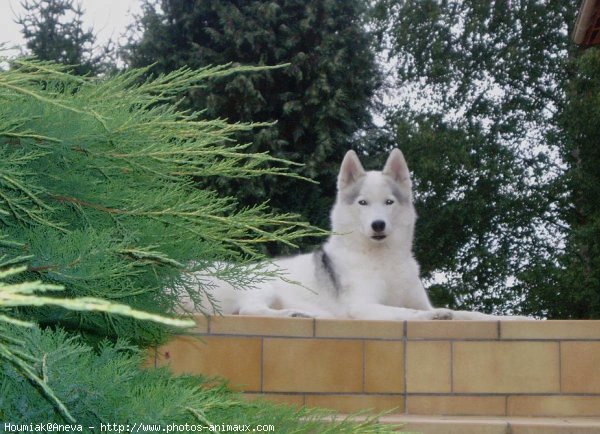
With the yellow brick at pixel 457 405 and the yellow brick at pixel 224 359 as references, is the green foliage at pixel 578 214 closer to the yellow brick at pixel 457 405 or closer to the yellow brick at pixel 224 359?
the yellow brick at pixel 457 405

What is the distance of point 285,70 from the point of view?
42.2ft

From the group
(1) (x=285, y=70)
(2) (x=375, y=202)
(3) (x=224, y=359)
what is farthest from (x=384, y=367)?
(1) (x=285, y=70)

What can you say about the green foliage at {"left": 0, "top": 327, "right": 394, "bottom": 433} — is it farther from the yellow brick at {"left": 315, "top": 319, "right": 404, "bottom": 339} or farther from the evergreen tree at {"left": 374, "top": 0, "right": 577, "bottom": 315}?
the evergreen tree at {"left": 374, "top": 0, "right": 577, "bottom": 315}

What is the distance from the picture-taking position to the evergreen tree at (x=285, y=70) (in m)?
13.0

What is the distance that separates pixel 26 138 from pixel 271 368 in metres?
2.94

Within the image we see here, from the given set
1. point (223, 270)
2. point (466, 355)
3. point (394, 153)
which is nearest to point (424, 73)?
point (394, 153)

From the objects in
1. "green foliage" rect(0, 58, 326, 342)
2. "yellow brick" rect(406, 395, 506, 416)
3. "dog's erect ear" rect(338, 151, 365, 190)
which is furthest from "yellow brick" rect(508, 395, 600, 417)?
"green foliage" rect(0, 58, 326, 342)

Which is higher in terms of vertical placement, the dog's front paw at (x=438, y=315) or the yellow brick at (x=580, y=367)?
the dog's front paw at (x=438, y=315)

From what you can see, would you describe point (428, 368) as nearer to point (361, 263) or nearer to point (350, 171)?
point (361, 263)

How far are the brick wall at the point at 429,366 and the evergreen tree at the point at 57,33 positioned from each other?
10414 mm

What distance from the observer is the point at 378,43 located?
1504 centimetres

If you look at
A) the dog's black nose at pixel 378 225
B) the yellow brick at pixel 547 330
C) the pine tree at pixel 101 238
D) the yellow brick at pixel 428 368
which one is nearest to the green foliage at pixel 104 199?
the pine tree at pixel 101 238

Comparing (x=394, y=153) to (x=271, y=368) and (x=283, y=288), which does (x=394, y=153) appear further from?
(x=271, y=368)

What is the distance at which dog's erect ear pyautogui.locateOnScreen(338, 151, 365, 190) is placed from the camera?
5.15 metres
